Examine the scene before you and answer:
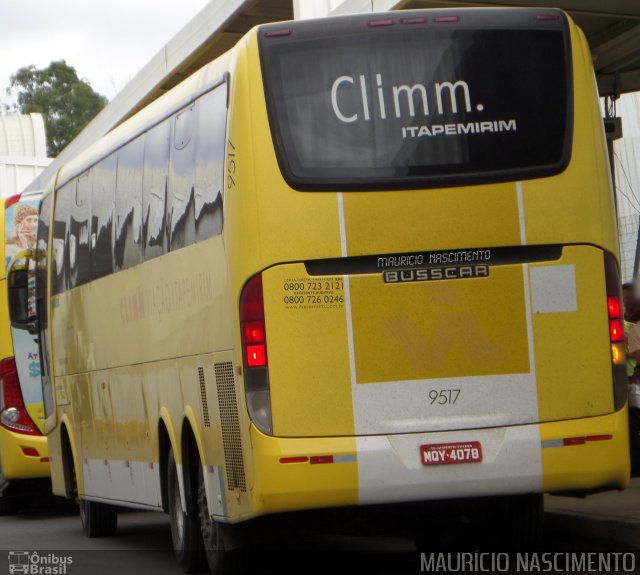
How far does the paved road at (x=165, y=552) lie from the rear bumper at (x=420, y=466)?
1438mm

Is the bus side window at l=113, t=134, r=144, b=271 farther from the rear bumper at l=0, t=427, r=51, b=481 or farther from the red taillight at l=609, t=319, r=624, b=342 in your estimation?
the rear bumper at l=0, t=427, r=51, b=481

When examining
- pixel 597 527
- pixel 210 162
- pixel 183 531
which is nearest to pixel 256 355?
pixel 210 162

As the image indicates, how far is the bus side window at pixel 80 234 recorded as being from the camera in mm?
14031

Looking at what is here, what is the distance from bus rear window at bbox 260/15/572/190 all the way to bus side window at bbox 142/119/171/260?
2.08 metres

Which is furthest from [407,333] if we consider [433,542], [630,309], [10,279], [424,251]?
[10,279]

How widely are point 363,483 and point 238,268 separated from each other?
1.42 metres

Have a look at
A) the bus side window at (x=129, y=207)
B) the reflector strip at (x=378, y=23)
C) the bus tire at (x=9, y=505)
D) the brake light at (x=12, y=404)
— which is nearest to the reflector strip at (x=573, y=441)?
the reflector strip at (x=378, y=23)

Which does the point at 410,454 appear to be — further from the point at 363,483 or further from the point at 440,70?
the point at 440,70

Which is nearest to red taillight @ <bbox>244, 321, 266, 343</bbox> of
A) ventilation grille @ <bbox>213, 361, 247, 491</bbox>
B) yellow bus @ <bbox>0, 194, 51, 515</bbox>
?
ventilation grille @ <bbox>213, 361, 247, 491</bbox>

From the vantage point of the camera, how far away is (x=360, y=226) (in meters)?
9.27

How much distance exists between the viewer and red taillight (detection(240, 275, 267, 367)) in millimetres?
9227

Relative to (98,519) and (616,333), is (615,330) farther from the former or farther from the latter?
(98,519)

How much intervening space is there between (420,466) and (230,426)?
4.06 ft

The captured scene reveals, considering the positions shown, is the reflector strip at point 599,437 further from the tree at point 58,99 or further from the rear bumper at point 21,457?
the tree at point 58,99
